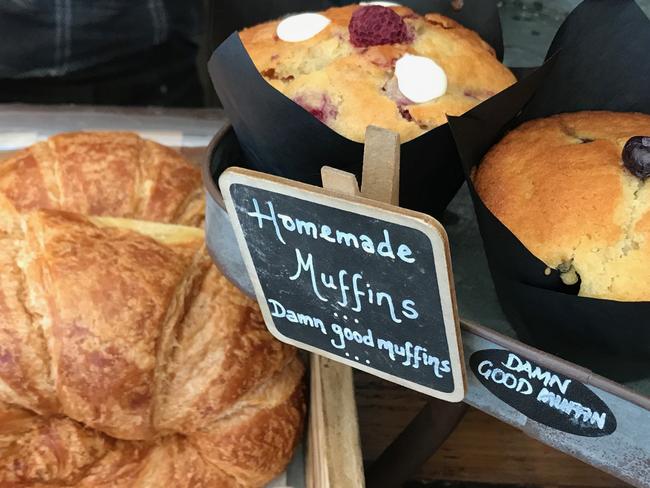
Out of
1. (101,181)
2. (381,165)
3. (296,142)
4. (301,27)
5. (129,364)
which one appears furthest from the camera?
(101,181)

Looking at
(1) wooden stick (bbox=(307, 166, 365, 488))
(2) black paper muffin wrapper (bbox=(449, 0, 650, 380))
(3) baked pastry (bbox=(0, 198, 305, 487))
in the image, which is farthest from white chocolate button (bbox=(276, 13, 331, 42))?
(1) wooden stick (bbox=(307, 166, 365, 488))

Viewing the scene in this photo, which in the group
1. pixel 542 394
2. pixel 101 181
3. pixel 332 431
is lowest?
pixel 332 431

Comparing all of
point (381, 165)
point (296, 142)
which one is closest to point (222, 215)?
point (296, 142)

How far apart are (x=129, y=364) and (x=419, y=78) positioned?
58cm

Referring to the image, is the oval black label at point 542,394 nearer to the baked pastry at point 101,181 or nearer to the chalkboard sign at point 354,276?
the chalkboard sign at point 354,276

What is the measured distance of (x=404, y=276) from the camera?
2.31 ft

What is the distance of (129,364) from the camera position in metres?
1.04

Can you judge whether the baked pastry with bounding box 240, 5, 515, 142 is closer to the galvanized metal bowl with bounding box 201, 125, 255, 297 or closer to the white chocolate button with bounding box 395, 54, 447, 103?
the white chocolate button with bounding box 395, 54, 447, 103

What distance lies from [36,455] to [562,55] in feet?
3.11

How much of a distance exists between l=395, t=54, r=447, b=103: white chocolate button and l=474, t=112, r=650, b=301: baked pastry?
0.37 feet

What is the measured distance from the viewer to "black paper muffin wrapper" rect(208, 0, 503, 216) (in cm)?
77

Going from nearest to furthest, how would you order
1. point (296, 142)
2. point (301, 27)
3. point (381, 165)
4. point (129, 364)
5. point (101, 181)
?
1. point (381, 165)
2. point (296, 142)
3. point (301, 27)
4. point (129, 364)
5. point (101, 181)

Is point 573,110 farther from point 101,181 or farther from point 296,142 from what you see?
point 101,181

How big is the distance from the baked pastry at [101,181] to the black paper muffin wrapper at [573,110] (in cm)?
61
